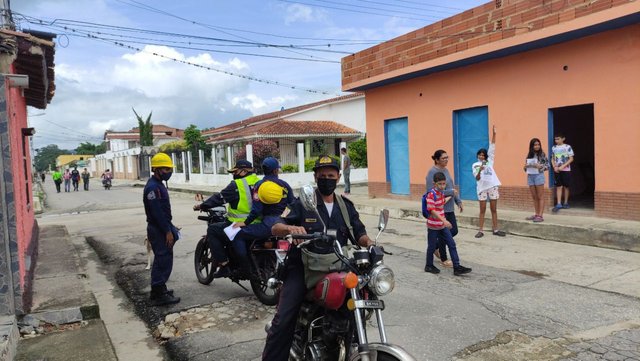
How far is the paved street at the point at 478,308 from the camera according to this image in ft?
13.2

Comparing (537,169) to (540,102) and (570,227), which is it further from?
(540,102)

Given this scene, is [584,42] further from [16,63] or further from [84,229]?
[84,229]

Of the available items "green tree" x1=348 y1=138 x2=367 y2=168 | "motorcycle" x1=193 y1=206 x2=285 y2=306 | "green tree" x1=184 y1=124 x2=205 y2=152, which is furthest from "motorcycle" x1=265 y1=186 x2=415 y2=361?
"green tree" x1=184 y1=124 x2=205 y2=152

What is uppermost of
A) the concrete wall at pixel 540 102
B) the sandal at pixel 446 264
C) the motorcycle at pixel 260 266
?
the concrete wall at pixel 540 102

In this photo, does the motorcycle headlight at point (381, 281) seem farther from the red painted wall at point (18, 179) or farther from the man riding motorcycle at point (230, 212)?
the red painted wall at point (18, 179)

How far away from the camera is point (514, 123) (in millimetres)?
10789

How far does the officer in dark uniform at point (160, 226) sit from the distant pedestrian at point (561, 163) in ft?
24.9

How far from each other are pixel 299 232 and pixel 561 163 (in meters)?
8.22

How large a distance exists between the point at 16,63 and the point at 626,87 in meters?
10.0

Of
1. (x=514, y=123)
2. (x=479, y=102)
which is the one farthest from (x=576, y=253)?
(x=479, y=102)

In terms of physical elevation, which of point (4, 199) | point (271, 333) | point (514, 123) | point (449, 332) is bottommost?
point (449, 332)

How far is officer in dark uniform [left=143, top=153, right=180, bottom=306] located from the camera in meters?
5.28

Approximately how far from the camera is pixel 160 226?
5312mm

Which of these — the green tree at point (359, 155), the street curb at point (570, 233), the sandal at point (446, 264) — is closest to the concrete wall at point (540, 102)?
the street curb at point (570, 233)
